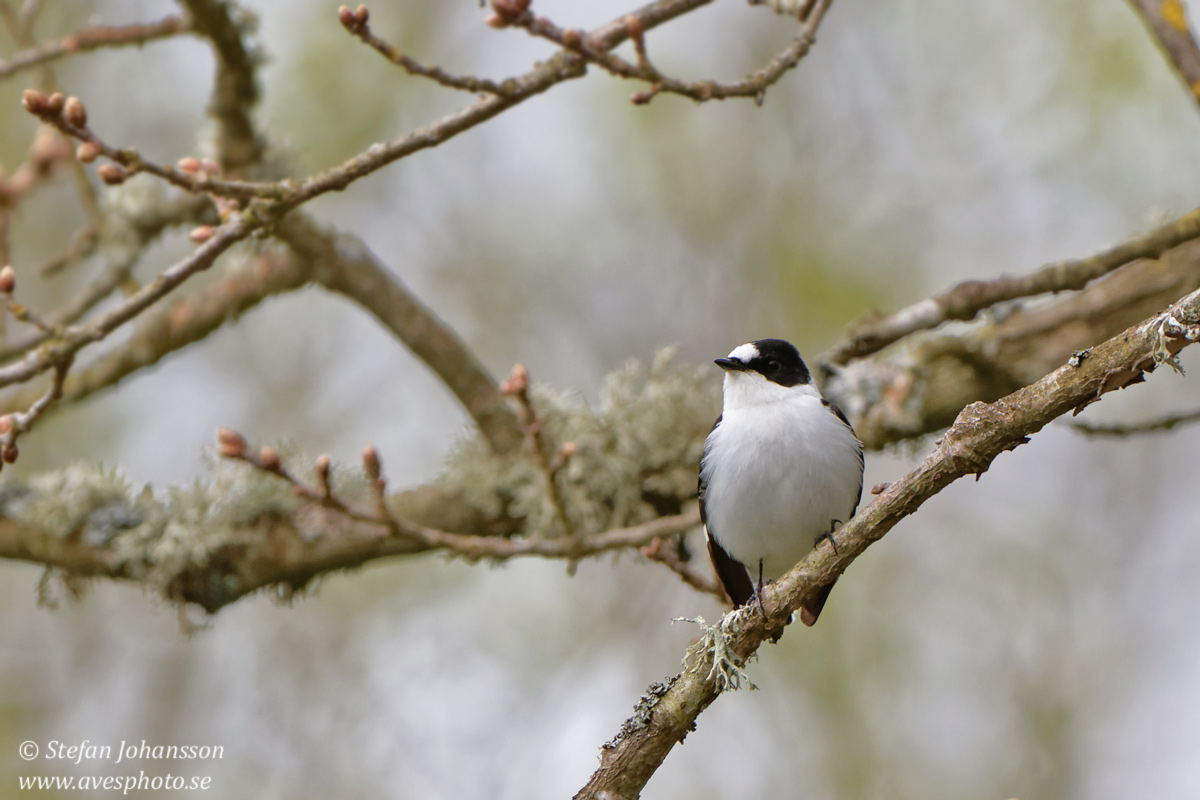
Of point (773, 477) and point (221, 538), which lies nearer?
point (773, 477)

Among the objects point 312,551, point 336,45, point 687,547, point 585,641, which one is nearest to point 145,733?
point 585,641

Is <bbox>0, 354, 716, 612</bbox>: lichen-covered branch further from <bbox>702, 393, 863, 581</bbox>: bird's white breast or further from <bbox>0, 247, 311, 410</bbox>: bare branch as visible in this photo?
<bbox>0, 247, 311, 410</bbox>: bare branch

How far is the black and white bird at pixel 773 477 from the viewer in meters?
3.40

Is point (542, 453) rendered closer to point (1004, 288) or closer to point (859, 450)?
point (859, 450)

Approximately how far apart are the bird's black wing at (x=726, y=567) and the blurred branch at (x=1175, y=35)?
6.75ft

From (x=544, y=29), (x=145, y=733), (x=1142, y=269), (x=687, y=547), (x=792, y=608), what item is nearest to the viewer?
(x=792, y=608)

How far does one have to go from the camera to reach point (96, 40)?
13.7ft

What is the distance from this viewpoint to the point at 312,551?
158 inches

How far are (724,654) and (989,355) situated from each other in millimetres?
2068

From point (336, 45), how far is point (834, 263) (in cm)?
429

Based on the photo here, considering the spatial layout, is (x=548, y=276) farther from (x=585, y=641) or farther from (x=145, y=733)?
(x=145, y=733)

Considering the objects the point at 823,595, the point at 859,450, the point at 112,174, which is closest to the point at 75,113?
the point at 112,174

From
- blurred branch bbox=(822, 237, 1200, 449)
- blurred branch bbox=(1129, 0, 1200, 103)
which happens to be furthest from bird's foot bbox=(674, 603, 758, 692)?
blurred branch bbox=(1129, 0, 1200, 103)

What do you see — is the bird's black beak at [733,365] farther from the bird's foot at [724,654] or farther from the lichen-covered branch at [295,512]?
the bird's foot at [724,654]
